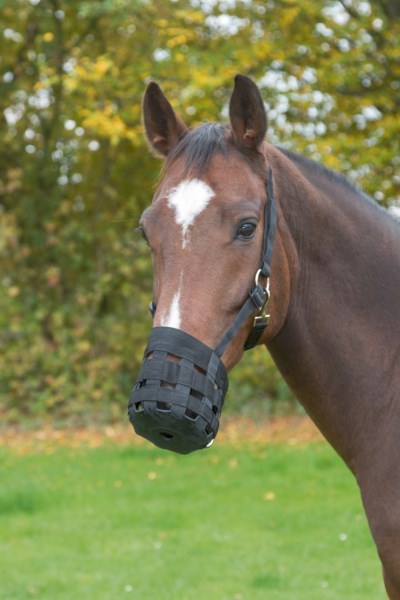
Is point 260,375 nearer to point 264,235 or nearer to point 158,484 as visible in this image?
point 158,484

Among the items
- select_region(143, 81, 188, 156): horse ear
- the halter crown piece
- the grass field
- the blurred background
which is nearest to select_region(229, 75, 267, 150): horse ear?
select_region(143, 81, 188, 156): horse ear

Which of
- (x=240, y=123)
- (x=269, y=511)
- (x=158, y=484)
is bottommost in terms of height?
(x=158, y=484)

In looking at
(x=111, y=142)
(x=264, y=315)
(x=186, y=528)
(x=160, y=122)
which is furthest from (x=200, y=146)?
(x=111, y=142)

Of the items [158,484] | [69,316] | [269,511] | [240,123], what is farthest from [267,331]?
[69,316]

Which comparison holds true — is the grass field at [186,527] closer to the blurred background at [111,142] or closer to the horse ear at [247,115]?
the blurred background at [111,142]

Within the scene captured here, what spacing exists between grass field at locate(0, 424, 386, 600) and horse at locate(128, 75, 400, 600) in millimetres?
2769

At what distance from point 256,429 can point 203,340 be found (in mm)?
8316

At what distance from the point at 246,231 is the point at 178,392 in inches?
22.7

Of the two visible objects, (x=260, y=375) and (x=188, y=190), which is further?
(x=260, y=375)

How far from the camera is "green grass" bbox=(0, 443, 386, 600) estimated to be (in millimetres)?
5508

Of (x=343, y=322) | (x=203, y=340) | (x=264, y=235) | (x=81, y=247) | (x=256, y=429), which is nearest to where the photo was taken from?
(x=203, y=340)

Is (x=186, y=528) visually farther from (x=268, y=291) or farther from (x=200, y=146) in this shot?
(x=200, y=146)

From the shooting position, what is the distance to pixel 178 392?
240 cm

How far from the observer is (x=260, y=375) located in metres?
11.5
